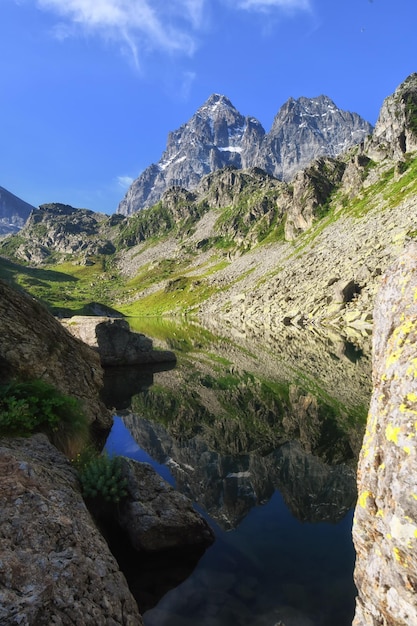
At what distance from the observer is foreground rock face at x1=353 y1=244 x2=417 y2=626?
452cm

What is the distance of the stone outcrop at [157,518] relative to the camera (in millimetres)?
9703

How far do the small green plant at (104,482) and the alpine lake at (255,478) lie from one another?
189 cm

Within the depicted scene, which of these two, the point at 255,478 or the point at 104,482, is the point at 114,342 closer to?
the point at 255,478

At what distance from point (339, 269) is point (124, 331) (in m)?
67.7

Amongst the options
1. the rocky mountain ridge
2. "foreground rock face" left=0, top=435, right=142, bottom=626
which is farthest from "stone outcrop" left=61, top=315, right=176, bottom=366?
"foreground rock face" left=0, top=435, right=142, bottom=626

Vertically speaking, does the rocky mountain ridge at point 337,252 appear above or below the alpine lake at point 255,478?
above

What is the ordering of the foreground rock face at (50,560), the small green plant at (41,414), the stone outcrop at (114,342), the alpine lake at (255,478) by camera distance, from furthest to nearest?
1. the stone outcrop at (114,342)
2. the small green plant at (41,414)
3. the alpine lake at (255,478)
4. the foreground rock face at (50,560)

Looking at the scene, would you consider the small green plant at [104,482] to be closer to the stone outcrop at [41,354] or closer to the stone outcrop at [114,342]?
the stone outcrop at [41,354]

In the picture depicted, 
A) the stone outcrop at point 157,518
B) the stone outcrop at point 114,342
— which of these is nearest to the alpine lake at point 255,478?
the stone outcrop at point 157,518

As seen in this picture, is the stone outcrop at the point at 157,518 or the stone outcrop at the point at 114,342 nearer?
the stone outcrop at the point at 157,518

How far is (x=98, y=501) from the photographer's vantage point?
412 inches

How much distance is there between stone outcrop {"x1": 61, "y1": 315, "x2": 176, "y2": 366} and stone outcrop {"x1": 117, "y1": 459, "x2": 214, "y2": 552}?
30.2m

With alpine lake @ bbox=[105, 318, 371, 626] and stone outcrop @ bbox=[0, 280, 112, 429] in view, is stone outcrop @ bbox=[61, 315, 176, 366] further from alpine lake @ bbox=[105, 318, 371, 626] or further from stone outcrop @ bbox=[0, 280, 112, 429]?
stone outcrop @ bbox=[0, 280, 112, 429]

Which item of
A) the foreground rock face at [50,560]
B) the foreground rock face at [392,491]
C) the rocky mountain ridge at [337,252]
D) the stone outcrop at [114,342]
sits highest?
the rocky mountain ridge at [337,252]
